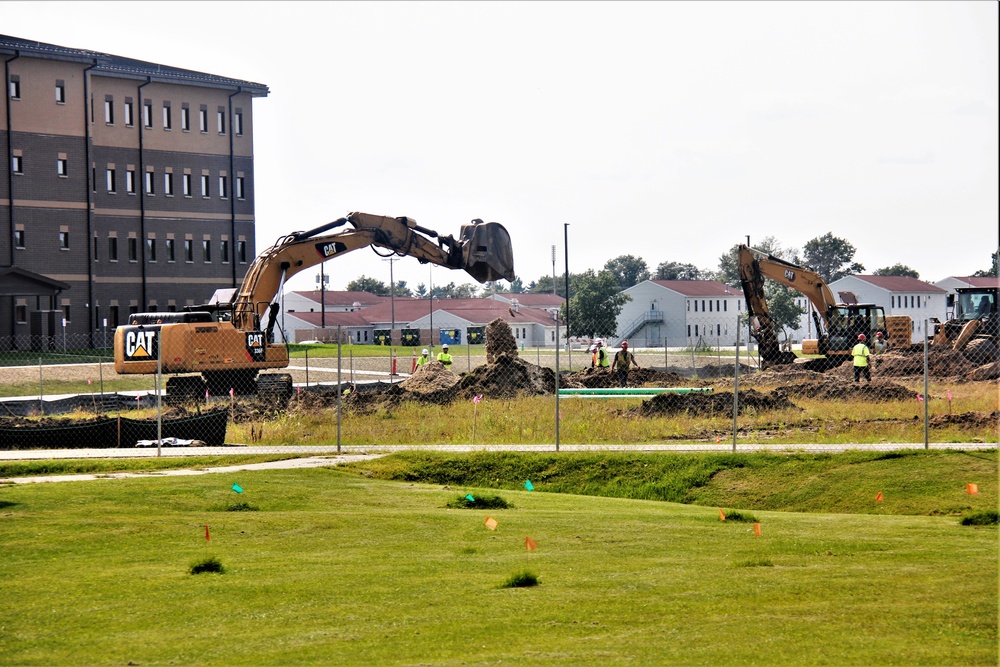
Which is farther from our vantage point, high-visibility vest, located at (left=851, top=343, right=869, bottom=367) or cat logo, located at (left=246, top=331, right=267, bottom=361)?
high-visibility vest, located at (left=851, top=343, right=869, bottom=367)

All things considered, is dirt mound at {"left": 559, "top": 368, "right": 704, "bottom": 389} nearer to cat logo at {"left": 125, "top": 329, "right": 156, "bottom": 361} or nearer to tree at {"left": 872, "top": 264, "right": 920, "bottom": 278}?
cat logo at {"left": 125, "top": 329, "right": 156, "bottom": 361}

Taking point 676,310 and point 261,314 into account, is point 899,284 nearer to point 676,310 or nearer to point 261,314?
point 676,310

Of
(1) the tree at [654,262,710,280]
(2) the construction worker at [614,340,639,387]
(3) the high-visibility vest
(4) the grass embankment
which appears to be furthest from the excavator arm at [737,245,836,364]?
(1) the tree at [654,262,710,280]

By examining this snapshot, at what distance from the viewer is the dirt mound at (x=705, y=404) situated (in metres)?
30.5

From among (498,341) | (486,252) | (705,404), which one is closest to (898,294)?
(498,341)

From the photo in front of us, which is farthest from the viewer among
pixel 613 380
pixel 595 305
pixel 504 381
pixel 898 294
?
pixel 898 294

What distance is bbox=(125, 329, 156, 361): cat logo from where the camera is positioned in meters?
35.4

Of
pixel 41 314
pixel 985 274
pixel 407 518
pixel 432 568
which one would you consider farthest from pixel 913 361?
pixel 985 274

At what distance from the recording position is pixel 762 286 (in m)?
47.5

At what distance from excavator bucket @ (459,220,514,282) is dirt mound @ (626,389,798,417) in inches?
395

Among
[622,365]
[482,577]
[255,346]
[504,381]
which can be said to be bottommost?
[482,577]

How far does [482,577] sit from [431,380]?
29.1 m

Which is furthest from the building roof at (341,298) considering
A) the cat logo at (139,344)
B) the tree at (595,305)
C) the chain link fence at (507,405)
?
the cat logo at (139,344)

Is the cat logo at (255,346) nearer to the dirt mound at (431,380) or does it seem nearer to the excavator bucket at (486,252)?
the dirt mound at (431,380)
